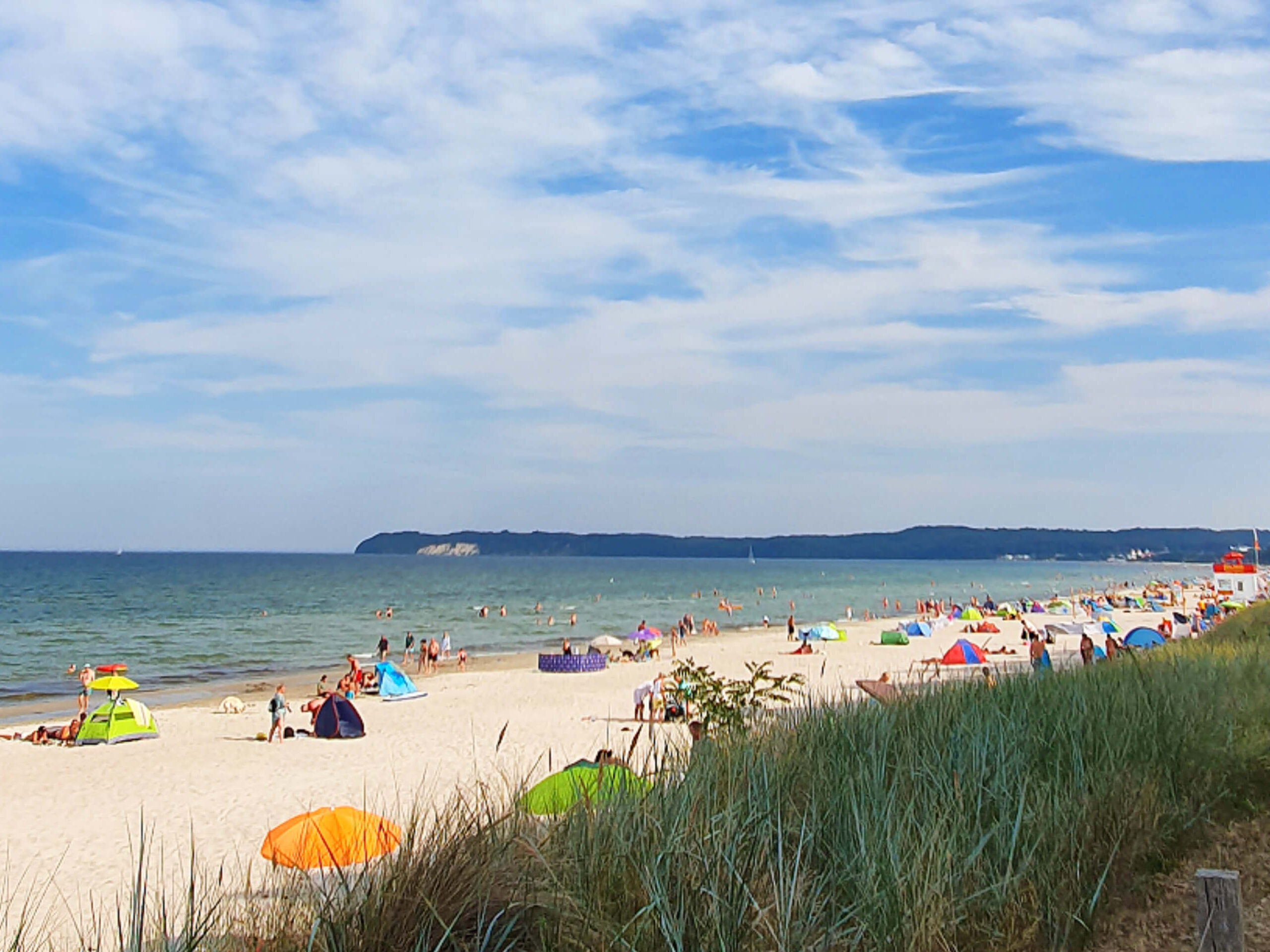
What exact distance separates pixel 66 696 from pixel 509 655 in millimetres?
14502

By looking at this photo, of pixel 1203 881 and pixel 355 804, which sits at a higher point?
pixel 1203 881

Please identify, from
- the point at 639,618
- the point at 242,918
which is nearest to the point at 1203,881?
the point at 242,918

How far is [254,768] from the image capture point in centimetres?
1464

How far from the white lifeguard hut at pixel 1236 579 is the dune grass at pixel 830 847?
41.2m

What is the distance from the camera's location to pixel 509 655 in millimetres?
36812

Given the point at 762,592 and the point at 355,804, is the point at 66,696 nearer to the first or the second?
the point at 355,804

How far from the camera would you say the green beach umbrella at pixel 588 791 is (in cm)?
386

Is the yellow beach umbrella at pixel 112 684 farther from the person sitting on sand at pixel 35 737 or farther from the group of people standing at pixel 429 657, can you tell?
the group of people standing at pixel 429 657

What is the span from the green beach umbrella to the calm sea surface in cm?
2631

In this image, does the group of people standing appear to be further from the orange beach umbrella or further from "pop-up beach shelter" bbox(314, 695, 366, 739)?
the orange beach umbrella

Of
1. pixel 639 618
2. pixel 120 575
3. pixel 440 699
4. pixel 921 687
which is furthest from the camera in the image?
pixel 120 575

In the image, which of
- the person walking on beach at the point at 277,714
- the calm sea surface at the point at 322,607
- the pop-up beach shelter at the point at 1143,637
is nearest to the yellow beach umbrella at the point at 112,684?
the person walking on beach at the point at 277,714

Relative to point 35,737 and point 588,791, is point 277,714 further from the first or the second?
point 588,791

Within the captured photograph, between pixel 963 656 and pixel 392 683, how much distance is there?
43.8 ft
